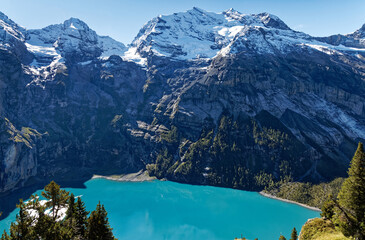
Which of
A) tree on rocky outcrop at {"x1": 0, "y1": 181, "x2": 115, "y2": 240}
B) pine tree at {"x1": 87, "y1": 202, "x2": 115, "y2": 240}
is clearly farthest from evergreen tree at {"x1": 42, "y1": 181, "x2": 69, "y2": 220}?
pine tree at {"x1": 87, "y1": 202, "x2": 115, "y2": 240}

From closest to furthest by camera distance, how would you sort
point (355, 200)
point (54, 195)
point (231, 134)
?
point (54, 195), point (355, 200), point (231, 134)

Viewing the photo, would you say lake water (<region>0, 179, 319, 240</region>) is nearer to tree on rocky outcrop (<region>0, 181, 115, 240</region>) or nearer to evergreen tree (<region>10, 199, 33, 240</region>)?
tree on rocky outcrop (<region>0, 181, 115, 240</region>)

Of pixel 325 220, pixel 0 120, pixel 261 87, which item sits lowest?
pixel 0 120

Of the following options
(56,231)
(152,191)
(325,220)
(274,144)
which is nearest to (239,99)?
(274,144)

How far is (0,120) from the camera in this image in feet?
478

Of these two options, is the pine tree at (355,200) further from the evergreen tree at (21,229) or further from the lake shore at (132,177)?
the lake shore at (132,177)

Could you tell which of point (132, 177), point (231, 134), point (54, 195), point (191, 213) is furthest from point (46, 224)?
point (132, 177)

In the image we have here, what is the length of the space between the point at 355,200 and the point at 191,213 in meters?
92.9

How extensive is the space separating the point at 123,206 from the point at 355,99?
167 m

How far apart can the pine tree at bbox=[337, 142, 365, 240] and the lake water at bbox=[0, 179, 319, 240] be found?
6442 cm

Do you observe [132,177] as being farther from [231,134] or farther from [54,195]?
[54,195]

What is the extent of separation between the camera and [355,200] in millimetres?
26141

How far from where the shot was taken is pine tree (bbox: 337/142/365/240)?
2587cm

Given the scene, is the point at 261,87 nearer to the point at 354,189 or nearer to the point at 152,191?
the point at 152,191
